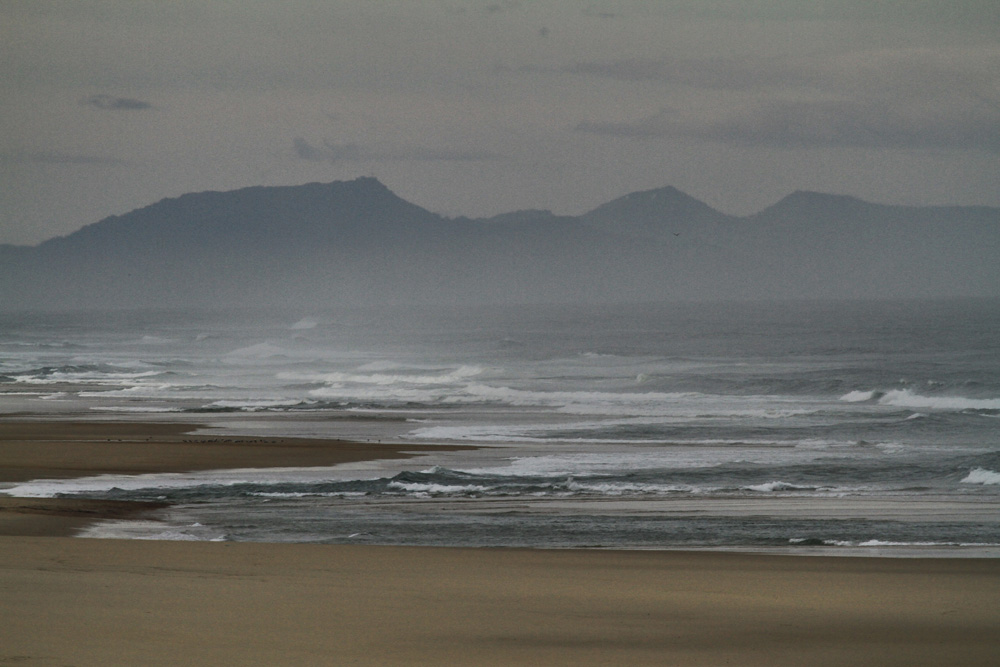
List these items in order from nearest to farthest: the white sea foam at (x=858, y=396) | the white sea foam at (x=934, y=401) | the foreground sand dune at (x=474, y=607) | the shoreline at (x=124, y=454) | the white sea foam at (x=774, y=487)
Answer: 1. the foreground sand dune at (x=474, y=607)
2. the shoreline at (x=124, y=454)
3. the white sea foam at (x=774, y=487)
4. the white sea foam at (x=934, y=401)
5. the white sea foam at (x=858, y=396)

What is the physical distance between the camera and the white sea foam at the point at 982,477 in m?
18.5

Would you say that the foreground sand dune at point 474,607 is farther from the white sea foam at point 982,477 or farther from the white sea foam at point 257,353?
the white sea foam at point 257,353

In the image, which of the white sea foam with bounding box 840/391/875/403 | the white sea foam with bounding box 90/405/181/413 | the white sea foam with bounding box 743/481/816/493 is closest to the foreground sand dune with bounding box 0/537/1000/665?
the white sea foam with bounding box 743/481/816/493

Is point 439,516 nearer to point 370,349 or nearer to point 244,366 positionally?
point 244,366

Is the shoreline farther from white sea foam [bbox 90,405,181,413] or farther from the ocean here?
white sea foam [bbox 90,405,181,413]

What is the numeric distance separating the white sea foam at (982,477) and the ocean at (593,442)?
0.16ft

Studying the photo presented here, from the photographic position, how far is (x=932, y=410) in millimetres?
33875

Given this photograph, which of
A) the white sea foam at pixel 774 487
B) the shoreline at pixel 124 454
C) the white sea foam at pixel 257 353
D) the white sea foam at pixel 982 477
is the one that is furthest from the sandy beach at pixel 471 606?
the white sea foam at pixel 257 353

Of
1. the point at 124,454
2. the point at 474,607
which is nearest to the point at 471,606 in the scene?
the point at 474,607

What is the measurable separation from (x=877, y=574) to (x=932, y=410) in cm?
2485

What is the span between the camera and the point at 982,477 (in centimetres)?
1870

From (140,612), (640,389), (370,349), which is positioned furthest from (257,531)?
(370,349)

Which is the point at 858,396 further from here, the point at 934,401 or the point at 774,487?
the point at 774,487

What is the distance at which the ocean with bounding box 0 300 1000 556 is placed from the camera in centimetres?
1408
